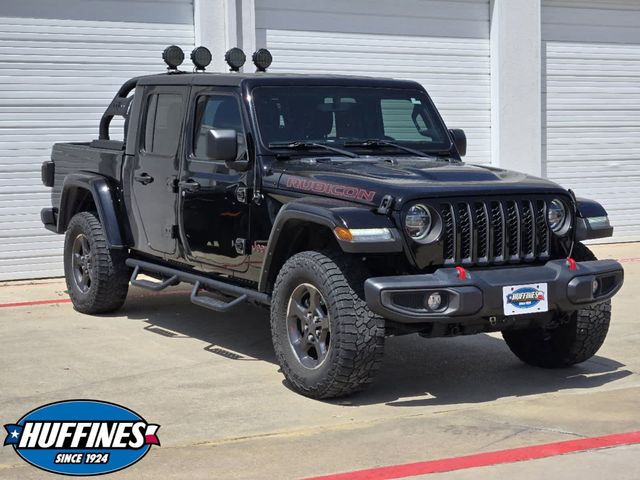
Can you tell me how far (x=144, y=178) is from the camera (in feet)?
28.5

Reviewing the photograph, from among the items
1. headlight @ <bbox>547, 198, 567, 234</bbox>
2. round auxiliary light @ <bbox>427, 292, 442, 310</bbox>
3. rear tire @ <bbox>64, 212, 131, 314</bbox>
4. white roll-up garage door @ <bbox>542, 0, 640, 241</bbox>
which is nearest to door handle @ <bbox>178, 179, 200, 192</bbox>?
rear tire @ <bbox>64, 212, 131, 314</bbox>

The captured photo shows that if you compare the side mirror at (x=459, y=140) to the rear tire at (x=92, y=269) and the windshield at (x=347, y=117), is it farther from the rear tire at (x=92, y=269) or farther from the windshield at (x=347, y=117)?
the rear tire at (x=92, y=269)

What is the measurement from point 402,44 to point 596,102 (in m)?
2.83

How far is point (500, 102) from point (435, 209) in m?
7.64

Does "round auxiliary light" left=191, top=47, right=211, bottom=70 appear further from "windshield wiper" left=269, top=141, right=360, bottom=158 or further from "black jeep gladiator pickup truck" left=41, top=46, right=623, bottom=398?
"windshield wiper" left=269, top=141, right=360, bottom=158

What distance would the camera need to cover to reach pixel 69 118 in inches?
459

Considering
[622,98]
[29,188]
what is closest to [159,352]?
[29,188]

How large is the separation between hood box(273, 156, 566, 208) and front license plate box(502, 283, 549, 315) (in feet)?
1.96

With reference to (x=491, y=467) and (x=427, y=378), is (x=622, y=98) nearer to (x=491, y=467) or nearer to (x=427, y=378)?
(x=427, y=378)

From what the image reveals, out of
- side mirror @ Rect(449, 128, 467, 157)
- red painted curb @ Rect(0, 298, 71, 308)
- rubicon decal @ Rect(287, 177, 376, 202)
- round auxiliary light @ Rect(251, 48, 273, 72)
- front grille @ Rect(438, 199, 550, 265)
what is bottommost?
red painted curb @ Rect(0, 298, 71, 308)

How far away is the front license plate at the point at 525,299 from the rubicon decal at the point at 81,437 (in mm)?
2022

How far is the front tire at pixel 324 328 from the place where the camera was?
21.1 ft

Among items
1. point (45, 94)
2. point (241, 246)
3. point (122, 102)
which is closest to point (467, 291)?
point (241, 246)

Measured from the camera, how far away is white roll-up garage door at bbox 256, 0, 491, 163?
41.9 ft
